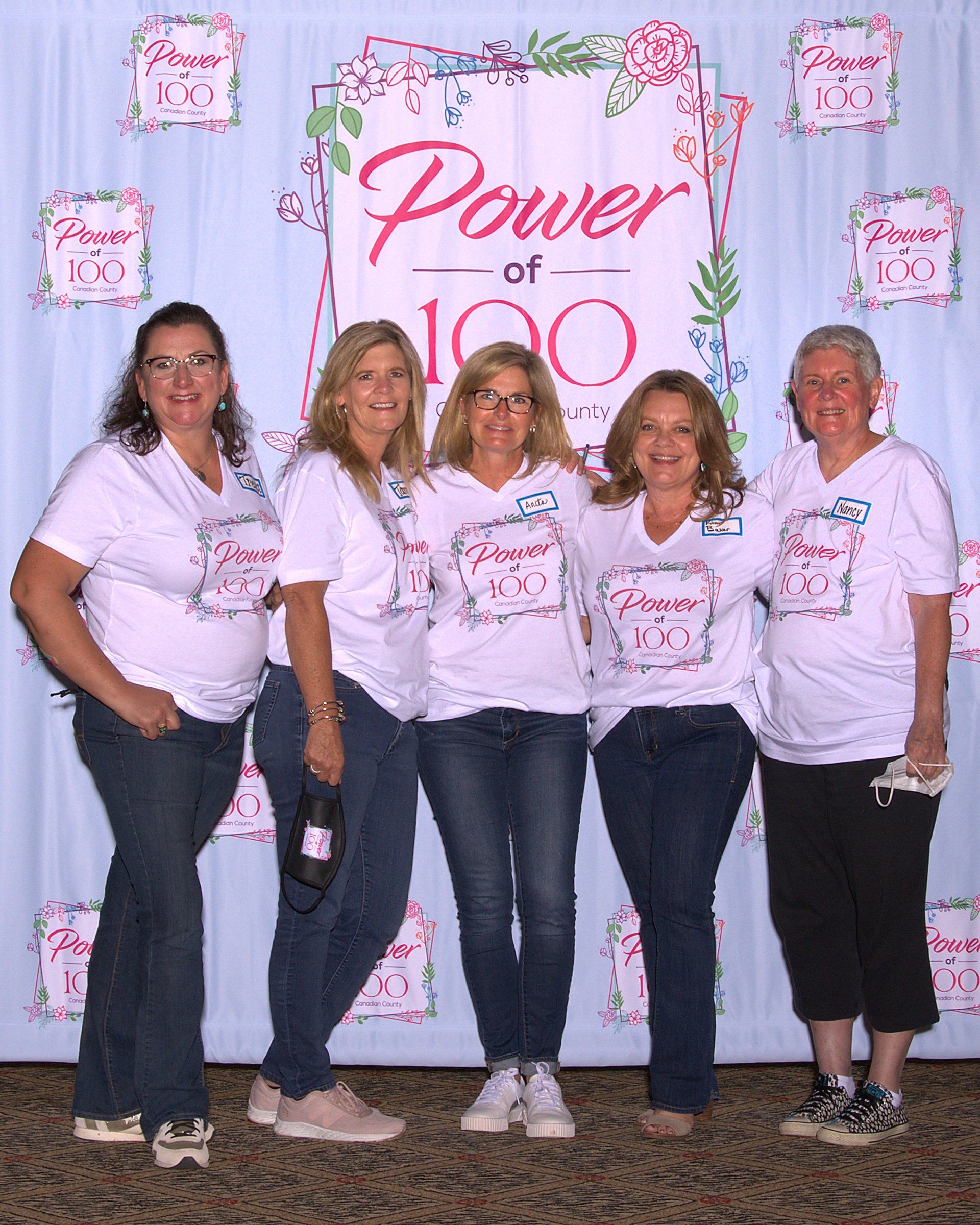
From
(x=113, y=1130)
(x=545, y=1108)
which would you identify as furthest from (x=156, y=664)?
(x=545, y=1108)

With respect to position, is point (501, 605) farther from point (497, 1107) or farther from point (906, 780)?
point (497, 1107)

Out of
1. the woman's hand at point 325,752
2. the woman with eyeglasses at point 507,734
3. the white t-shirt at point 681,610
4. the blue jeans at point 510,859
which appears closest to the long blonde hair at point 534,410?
the woman with eyeglasses at point 507,734

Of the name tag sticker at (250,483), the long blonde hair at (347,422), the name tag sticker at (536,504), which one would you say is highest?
the long blonde hair at (347,422)

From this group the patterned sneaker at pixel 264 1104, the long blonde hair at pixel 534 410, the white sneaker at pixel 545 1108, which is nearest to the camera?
the white sneaker at pixel 545 1108

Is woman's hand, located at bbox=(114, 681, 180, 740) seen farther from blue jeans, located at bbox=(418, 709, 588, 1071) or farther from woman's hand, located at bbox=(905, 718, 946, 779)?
woman's hand, located at bbox=(905, 718, 946, 779)

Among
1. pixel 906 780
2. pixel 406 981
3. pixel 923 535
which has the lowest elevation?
pixel 406 981

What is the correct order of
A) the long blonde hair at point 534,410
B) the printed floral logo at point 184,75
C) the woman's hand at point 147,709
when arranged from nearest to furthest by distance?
the woman's hand at point 147,709
the long blonde hair at point 534,410
the printed floral logo at point 184,75

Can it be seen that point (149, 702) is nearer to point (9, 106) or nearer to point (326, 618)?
point (326, 618)

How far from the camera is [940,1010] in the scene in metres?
3.01

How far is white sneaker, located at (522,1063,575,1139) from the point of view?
2387 millimetres

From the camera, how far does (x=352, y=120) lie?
3.00 metres

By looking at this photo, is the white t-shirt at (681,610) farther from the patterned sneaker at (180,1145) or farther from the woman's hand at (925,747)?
the patterned sneaker at (180,1145)

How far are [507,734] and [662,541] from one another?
0.53 metres

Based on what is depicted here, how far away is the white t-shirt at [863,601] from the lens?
2.41m
